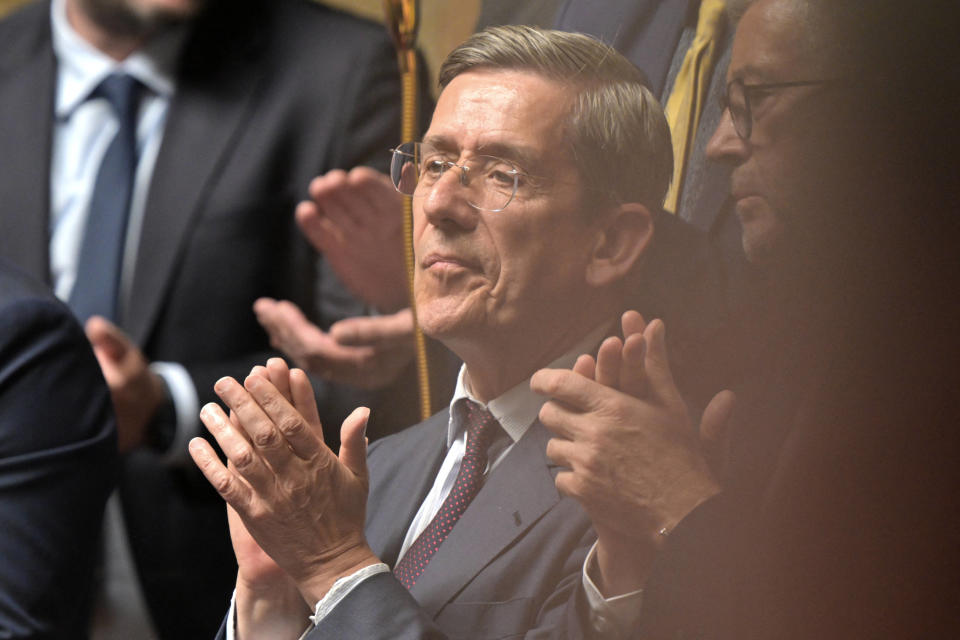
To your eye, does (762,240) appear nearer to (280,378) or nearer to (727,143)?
(727,143)

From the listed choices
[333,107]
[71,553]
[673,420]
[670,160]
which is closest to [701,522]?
[673,420]

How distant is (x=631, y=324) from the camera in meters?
0.62

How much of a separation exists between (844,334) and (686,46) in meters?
0.17

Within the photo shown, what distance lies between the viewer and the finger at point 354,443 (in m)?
0.65

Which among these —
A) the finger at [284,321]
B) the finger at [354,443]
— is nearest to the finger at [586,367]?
the finger at [354,443]

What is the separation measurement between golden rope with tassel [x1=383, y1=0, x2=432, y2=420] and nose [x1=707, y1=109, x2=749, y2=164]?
0.15 meters

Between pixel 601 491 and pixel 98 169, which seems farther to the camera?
pixel 98 169

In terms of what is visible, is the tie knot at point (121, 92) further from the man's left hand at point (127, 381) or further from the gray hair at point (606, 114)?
the gray hair at point (606, 114)

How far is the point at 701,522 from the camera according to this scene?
63 cm

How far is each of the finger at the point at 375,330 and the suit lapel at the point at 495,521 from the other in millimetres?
266

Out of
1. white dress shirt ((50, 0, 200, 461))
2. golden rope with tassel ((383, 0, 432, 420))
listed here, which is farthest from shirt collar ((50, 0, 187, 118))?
golden rope with tassel ((383, 0, 432, 420))

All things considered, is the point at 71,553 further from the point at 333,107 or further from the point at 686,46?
the point at 686,46

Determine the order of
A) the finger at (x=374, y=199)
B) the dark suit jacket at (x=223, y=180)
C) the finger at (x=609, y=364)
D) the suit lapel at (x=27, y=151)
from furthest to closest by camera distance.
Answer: the suit lapel at (x=27, y=151) < the dark suit jacket at (x=223, y=180) < the finger at (x=374, y=199) < the finger at (x=609, y=364)

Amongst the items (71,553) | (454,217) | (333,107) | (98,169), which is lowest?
(71,553)
